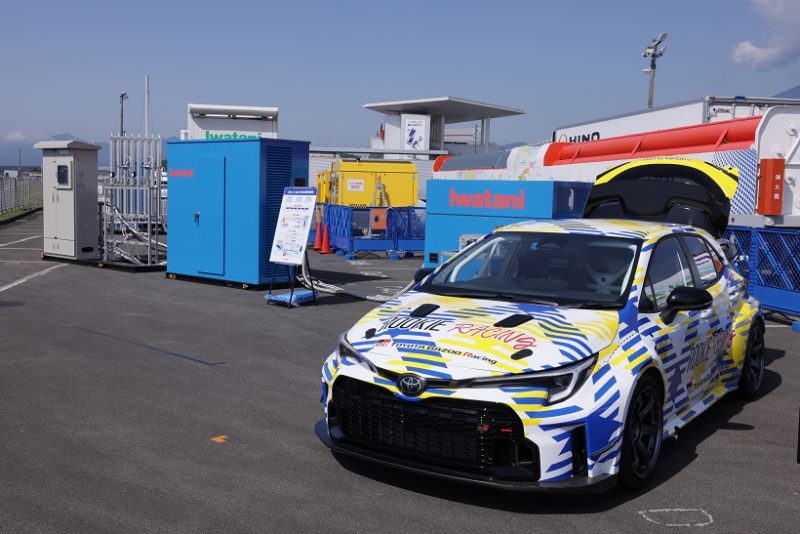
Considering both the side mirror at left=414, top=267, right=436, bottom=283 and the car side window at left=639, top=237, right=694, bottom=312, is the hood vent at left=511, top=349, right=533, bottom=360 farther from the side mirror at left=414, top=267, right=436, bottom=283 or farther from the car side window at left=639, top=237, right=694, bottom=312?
the side mirror at left=414, top=267, right=436, bottom=283

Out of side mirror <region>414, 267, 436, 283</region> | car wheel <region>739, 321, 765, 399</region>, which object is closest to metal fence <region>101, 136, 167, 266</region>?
side mirror <region>414, 267, 436, 283</region>

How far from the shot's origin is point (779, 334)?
1066 centimetres

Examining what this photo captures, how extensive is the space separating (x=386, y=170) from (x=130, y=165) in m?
9.37

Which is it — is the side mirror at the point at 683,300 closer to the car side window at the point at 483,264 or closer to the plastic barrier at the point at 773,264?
the car side window at the point at 483,264

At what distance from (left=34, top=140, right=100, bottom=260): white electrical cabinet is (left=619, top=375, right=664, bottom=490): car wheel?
591 inches

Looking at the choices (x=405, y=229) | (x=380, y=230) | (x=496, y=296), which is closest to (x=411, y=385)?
(x=496, y=296)

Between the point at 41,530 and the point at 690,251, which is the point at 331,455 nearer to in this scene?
the point at 41,530

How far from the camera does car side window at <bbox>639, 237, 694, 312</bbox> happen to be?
5.45m

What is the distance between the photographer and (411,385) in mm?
4594

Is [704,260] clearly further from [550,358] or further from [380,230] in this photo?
[380,230]

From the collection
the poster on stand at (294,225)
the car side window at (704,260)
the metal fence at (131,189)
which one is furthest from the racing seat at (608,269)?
the metal fence at (131,189)

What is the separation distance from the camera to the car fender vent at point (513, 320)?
492 centimetres

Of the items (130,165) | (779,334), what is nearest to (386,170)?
(130,165)

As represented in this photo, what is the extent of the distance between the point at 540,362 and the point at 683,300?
1403 mm
